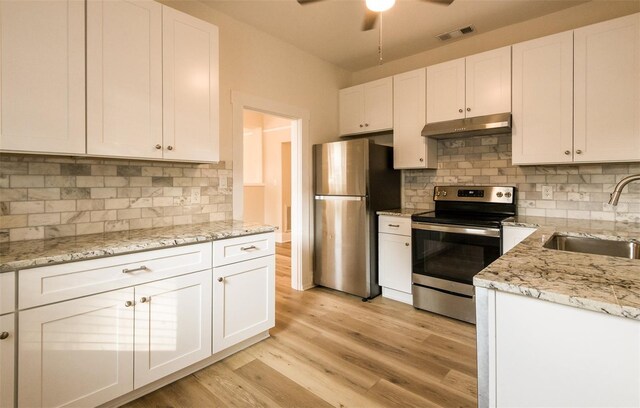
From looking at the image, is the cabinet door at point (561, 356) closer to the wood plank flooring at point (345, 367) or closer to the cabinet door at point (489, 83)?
the wood plank flooring at point (345, 367)

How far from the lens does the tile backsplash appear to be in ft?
5.79

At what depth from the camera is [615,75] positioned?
2.26 metres

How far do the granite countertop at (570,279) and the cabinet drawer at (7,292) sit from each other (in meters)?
1.79

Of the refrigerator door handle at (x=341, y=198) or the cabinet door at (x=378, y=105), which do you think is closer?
the refrigerator door handle at (x=341, y=198)

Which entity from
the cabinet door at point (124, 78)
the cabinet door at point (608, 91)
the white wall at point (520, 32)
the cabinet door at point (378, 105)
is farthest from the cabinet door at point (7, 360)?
the white wall at point (520, 32)

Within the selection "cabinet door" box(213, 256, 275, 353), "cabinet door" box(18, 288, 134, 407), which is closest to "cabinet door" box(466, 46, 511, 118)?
"cabinet door" box(213, 256, 275, 353)

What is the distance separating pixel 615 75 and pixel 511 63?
697 mm

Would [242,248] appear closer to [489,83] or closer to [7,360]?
[7,360]

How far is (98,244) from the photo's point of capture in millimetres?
1670

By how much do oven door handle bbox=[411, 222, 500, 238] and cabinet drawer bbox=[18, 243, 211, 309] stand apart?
1.90m

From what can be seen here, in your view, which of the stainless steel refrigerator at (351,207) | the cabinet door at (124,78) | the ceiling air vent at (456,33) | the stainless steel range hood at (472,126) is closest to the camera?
the cabinet door at (124,78)

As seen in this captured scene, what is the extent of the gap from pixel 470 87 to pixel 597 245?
5.61ft

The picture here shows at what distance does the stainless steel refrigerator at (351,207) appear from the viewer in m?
3.23

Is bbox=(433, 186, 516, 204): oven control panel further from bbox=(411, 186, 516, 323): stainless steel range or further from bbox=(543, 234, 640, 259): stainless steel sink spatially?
bbox=(543, 234, 640, 259): stainless steel sink
